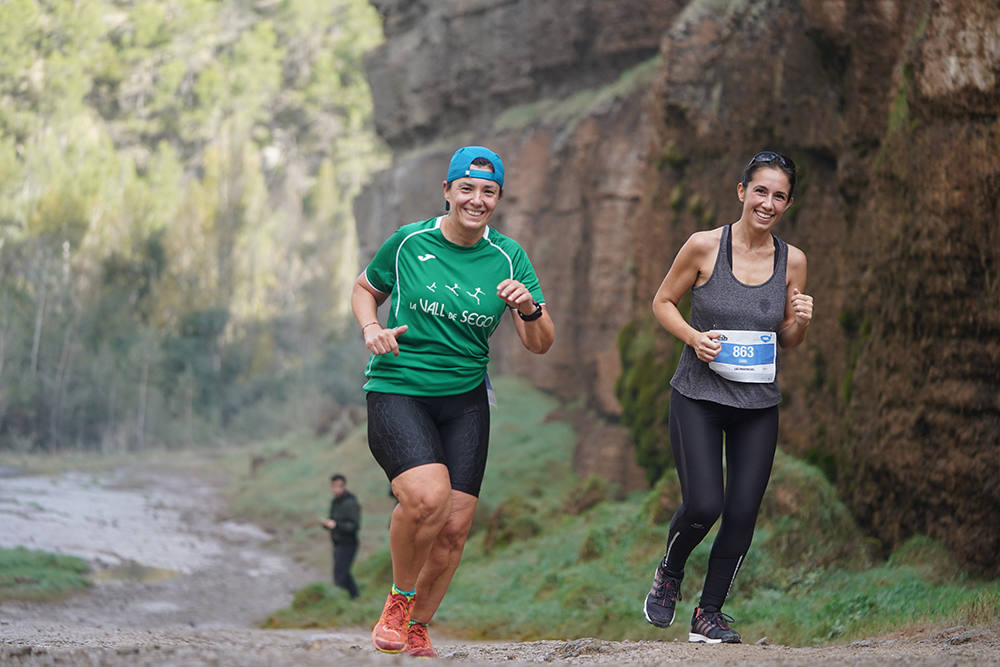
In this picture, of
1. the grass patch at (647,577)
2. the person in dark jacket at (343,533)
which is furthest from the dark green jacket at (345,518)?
the grass patch at (647,577)

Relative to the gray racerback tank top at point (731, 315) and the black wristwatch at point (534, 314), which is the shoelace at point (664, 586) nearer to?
the gray racerback tank top at point (731, 315)

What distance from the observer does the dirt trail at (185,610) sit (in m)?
4.50

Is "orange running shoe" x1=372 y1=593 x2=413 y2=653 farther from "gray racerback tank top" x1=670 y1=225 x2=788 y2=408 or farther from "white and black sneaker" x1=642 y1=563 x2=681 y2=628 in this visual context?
"gray racerback tank top" x1=670 y1=225 x2=788 y2=408

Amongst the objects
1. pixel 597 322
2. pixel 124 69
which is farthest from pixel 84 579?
pixel 124 69

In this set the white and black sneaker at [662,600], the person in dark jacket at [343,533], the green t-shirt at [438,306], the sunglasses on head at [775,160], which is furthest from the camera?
the person in dark jacket at [343,533]

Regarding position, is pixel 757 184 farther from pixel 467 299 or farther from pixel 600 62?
pixel 600 62

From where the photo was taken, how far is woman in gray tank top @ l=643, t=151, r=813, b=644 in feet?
17.7

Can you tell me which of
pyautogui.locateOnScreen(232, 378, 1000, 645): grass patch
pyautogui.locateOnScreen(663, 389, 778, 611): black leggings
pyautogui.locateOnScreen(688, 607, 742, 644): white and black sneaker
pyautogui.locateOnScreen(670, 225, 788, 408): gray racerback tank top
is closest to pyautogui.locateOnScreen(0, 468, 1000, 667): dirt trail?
pyautogui.locateOnScreen(688, 607, 742, 644): white and black sneaker

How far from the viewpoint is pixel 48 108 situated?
→ 119ft

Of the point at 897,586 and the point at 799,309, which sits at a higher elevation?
the point at 799,309

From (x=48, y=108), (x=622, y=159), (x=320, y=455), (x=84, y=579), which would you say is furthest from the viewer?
(x=48, y=108)

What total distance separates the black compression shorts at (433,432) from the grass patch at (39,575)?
1186 cm

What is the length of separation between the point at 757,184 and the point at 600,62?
71.3 feet

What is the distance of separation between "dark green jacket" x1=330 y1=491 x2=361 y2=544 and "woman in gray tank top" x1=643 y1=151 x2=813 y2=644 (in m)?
8.84
